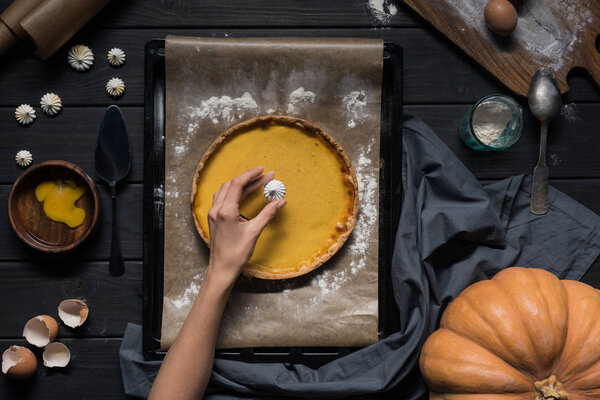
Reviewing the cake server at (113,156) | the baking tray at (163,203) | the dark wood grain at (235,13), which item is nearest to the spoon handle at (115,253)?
the cake server at (113,156)

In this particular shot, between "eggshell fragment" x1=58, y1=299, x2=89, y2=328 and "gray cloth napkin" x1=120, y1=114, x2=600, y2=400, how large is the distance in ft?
0.45

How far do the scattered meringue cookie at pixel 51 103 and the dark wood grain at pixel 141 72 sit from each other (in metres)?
0.02

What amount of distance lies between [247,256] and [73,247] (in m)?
0.50

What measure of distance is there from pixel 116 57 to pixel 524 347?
1.33 metres

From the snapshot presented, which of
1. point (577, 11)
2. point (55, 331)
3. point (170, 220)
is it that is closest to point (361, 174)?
point (170, 220)

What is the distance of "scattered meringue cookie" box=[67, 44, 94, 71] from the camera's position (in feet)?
4.55

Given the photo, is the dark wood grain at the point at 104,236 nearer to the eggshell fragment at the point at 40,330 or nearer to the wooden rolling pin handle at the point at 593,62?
the eggshell fragment at the point at 40,330

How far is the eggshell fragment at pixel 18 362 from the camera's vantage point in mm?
1350

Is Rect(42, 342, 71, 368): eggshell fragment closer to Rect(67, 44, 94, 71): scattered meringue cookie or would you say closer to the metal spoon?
Rect(67, 44, 94, 71): scattered meringue cookie

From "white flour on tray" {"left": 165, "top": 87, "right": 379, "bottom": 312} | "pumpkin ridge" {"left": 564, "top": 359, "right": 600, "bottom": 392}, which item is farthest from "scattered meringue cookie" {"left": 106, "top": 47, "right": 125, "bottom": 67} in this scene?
"pumpkin ridge" {"left": 564, "top": 359, "right": 600, "bottom": 392}

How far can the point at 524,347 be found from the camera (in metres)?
1.15

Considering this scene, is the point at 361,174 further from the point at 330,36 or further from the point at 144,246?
the point at 144,246

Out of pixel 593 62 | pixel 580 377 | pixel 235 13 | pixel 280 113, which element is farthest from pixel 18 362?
pixel 593 62

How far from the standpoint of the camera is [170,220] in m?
1.34
